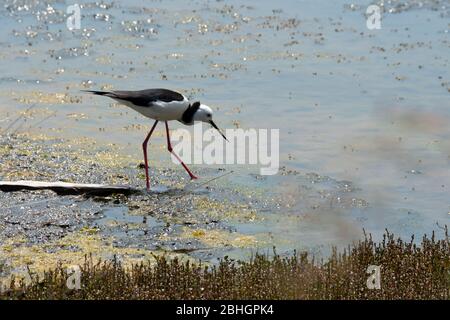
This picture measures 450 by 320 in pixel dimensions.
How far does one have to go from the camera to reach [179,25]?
1717 cm

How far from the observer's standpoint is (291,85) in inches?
551

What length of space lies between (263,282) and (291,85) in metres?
7.77

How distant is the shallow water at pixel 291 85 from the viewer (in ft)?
32.3

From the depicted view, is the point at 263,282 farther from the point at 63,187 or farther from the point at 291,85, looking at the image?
the point at 291,85

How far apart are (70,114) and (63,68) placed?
2340 mm

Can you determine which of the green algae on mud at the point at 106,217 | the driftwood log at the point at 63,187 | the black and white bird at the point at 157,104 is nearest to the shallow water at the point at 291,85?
the green algae on mud at the point at 106,217

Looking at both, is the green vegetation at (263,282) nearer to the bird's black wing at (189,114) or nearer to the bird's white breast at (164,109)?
the bird's white breast at (164,109)

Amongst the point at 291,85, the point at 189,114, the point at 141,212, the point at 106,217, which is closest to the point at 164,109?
the point at 189,114

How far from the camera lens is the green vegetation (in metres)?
6.36

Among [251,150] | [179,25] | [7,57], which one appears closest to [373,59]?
[179,25]

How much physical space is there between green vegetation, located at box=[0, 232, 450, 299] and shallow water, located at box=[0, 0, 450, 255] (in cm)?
122

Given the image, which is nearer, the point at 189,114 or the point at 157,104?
the point at 157,104

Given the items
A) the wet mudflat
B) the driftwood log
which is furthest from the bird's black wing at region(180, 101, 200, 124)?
the driftwood log
